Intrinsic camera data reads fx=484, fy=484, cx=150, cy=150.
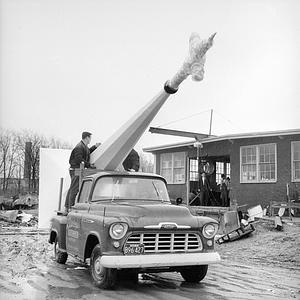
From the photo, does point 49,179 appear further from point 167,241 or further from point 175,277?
point 167,241

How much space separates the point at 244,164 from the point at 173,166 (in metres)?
4.55

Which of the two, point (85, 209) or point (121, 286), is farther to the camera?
point (85, 209)

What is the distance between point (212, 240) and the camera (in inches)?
280

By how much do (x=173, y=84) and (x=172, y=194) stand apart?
527 inches

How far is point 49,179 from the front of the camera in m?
15.0

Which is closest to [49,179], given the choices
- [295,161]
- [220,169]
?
[295,161]

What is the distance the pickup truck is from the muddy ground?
0.31 metres

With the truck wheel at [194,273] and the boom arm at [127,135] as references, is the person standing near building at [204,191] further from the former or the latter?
the truck wheel at [194,273]

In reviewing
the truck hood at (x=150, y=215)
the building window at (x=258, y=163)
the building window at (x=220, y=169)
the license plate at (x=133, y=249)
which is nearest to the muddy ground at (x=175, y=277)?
the license plate at (x=133, y=249)

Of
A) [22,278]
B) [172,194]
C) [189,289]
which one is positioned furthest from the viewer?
[172,194]

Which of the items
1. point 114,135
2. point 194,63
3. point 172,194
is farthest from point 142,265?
point 172,194

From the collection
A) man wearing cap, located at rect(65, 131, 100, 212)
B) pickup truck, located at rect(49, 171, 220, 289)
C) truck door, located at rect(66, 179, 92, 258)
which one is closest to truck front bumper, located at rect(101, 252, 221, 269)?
pickup truck, located at rect(49, 171, 220, 289)

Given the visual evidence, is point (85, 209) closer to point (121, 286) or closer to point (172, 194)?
point (121, 286)

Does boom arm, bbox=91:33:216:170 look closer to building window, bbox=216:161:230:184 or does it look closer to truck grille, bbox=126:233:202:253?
truck grille, bbox=126:233:202:253
